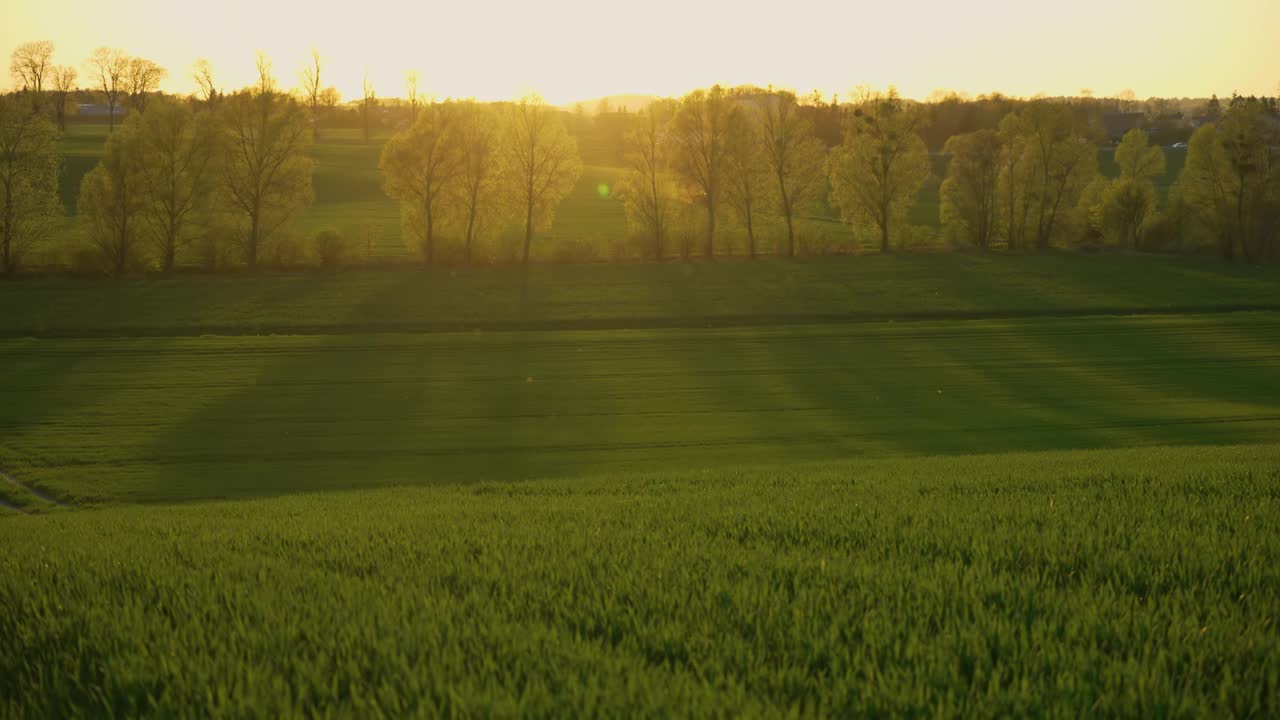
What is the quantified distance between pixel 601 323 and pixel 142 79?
85.4 meters

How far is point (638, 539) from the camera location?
7305 millimetres

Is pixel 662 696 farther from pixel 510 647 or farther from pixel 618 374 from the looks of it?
pixel 618 374

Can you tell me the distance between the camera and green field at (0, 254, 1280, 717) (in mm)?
4363

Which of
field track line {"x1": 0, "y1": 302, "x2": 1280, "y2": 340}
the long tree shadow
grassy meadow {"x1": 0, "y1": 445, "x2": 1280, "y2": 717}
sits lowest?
the long tree shadow

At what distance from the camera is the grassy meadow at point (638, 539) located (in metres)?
4.39

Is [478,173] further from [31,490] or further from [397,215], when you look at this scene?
[31,490]

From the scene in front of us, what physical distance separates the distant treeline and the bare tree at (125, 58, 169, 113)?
3839 cm

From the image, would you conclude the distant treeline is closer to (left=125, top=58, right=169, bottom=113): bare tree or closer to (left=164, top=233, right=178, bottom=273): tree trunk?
(left=164, top=233, right=178, bottom=273): tree trunk

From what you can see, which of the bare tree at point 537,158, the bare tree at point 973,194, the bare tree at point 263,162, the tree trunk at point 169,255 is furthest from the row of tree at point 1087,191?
the tree trunk at point 169,255

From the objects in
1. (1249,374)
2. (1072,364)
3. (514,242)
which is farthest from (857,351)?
(514,242)

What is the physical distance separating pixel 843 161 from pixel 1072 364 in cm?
4003

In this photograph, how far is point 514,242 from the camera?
68812mm

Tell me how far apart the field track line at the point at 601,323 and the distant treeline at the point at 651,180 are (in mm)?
14978

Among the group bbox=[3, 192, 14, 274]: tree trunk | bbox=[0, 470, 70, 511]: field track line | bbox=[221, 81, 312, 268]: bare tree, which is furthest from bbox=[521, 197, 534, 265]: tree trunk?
bbox=[0, 470, 70, 511]: field track line
